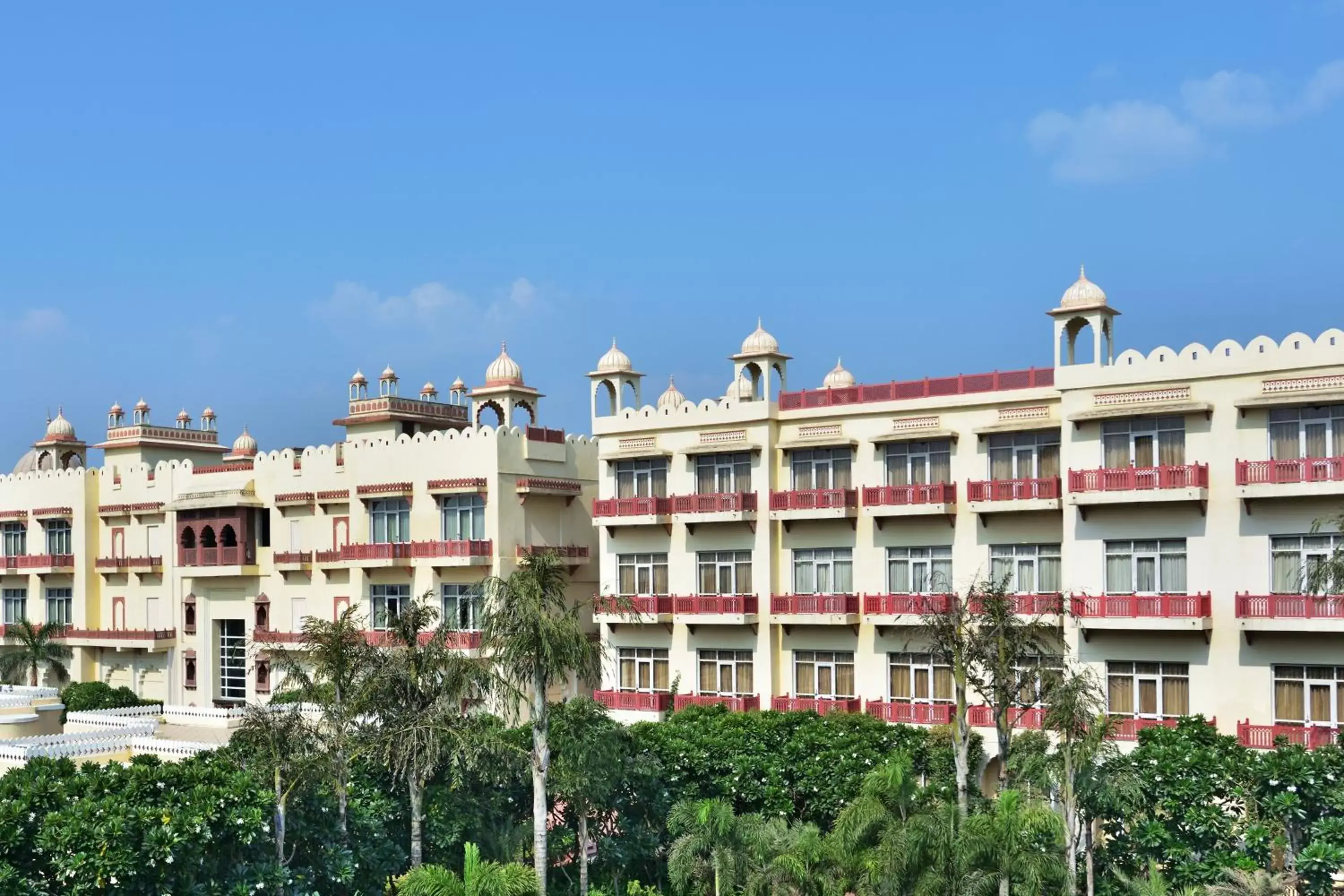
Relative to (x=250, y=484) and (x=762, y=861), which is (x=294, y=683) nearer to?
(x=250, y=484)

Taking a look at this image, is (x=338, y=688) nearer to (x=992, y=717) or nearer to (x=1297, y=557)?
(x=992, y=717)

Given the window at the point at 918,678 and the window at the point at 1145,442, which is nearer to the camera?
the window at the point at 1145,442

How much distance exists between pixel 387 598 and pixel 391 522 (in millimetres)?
2622

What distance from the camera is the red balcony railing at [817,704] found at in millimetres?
41312

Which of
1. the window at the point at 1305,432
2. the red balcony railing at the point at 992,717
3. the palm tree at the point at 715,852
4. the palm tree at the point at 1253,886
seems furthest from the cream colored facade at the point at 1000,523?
the palm tree at the point at 715,852

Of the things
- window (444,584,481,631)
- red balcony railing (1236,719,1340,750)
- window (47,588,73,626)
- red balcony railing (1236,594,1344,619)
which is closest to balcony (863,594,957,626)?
red balcony railing (1236,594,1344,619)

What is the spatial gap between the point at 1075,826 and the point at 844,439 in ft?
48.6

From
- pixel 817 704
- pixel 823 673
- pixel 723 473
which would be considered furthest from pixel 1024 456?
pixel 723 473

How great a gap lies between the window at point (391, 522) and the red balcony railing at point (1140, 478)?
23.6m

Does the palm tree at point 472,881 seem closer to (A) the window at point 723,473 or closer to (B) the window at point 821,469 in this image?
(B) the window at point 821,469

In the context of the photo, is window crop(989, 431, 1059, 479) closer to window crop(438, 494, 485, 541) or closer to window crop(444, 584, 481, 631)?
window crop(438, 494, 485, 541)

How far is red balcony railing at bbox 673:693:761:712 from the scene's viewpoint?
43500 millimetres

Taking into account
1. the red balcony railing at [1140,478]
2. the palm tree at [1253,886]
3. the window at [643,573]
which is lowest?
the palm tree at [1253,886]

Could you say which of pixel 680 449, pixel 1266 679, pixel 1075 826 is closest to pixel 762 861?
pixel 1075 826
